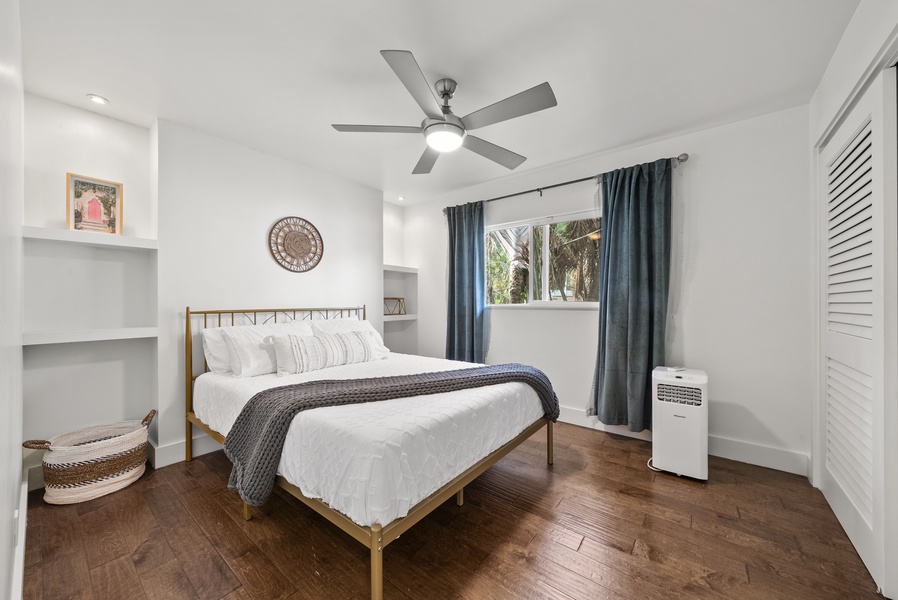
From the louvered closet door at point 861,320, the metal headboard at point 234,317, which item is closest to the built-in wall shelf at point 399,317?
the metal headboard at point 234,317

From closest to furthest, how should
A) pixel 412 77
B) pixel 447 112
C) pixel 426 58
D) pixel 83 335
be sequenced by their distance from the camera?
pixel 412 77 < pixel 426 58 < pixel 447 112 < pixel 83 335

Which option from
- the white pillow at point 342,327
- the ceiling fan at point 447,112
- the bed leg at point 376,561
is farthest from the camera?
the white pillow at point 342,327

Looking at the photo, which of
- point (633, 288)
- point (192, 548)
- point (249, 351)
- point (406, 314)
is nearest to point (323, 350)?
point (249, 351)

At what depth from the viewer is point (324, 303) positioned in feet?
12.6

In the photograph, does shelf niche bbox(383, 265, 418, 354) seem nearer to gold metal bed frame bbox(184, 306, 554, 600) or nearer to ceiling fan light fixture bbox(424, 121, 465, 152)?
gold metal bed frame bbox(184, 306, 554, 600)

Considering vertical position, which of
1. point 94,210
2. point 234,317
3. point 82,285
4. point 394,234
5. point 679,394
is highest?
point 394,234

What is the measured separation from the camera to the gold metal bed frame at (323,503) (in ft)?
4.67

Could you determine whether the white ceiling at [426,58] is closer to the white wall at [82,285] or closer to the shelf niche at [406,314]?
the white wall at [82,285]

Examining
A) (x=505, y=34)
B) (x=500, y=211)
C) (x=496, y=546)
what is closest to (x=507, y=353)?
(x=500, y=211)

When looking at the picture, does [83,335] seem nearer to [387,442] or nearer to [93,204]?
[93,204]

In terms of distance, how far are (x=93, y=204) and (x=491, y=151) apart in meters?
2.88

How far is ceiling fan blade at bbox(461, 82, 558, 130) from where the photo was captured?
1.79m

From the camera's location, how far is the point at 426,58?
2.04 metres

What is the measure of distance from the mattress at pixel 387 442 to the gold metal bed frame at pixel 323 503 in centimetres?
6
